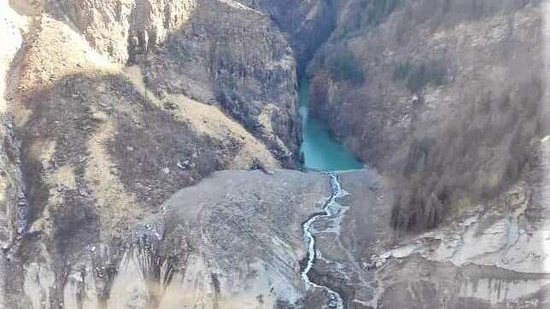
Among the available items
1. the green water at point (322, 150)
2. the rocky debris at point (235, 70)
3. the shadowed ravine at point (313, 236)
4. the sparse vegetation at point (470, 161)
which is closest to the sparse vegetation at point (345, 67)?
the green water at point (322, 150)

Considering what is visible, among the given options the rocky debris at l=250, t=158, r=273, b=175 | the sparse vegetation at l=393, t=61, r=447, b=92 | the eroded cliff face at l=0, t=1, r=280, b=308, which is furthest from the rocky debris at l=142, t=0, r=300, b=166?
the sparse vegetation at l=393, t=61, r=447, b=92

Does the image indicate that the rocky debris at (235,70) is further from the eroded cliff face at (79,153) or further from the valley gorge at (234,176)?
the eroded cliff face at (79,153)

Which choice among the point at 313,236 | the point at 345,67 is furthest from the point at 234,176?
the point at 345,67

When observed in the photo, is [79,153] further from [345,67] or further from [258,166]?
[345,67]

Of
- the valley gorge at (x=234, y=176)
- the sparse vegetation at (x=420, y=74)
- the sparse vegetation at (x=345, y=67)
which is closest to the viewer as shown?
the valley gorge at (x=234, y=176)

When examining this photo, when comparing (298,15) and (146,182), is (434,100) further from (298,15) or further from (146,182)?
(298,15)

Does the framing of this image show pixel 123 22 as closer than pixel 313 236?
No
